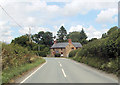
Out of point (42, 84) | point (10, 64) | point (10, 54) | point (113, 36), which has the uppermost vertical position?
point (113, 36)

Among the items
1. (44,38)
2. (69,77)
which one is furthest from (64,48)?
(69,77)

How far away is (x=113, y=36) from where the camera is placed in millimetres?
12914

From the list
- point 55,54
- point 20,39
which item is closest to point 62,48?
point 55,54

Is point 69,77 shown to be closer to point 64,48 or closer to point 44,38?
point 64,48

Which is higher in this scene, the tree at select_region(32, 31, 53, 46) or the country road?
the tree at select_region(32, 31, 53, 46)

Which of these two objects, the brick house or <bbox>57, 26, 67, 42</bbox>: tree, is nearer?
the brick house

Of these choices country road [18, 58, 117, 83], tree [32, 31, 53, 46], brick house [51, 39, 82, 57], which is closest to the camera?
country road [18, 58, 117, 83]

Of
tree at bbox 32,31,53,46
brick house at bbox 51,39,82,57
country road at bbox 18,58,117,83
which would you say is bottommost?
country road at bbox 18,58,117,83

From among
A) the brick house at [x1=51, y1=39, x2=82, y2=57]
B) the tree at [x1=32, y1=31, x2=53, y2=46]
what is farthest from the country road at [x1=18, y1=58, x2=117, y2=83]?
the tree at [x1=32, y1=31, x2=53, y2=46]

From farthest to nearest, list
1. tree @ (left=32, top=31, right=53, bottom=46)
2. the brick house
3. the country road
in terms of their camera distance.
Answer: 1. tree @ (left=32, top=31, right=53, bottom=46)
2. the brick house
3. the country road

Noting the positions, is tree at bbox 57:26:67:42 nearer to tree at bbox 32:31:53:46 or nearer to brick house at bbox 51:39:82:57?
tree at bbox 32:31:53:46

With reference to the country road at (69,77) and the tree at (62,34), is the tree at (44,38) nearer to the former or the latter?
the tree at (62,34)

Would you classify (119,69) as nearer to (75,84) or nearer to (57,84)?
(75,84)

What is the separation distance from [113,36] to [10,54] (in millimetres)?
9416
